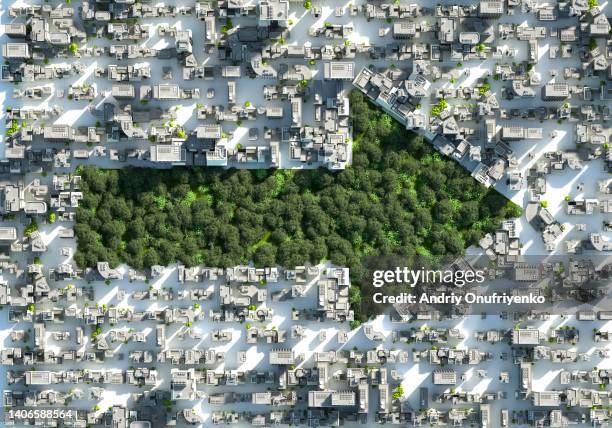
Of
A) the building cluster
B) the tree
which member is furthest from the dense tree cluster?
the building cluster

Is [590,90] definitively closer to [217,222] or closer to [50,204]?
[217,222]

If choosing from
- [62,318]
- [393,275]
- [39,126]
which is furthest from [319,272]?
[39,126]

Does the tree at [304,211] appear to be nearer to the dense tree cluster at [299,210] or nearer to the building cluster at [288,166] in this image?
the dense tree cluster at [299,210]

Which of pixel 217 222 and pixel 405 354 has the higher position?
pixel 217 222

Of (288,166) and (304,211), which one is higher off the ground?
(288,166)

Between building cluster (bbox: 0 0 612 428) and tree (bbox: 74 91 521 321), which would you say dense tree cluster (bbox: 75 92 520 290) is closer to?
tree (bbox: 74 91 521 321)

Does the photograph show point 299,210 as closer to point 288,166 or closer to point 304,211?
point 304,211

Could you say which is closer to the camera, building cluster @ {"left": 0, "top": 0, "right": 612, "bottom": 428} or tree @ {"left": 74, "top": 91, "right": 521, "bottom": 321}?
building cluster @ {"left": 0, "top": 0, "right": 612, "bottom": 428}

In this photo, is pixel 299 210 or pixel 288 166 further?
pixel 288 166

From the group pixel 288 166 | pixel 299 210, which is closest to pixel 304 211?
pixel 299 210
